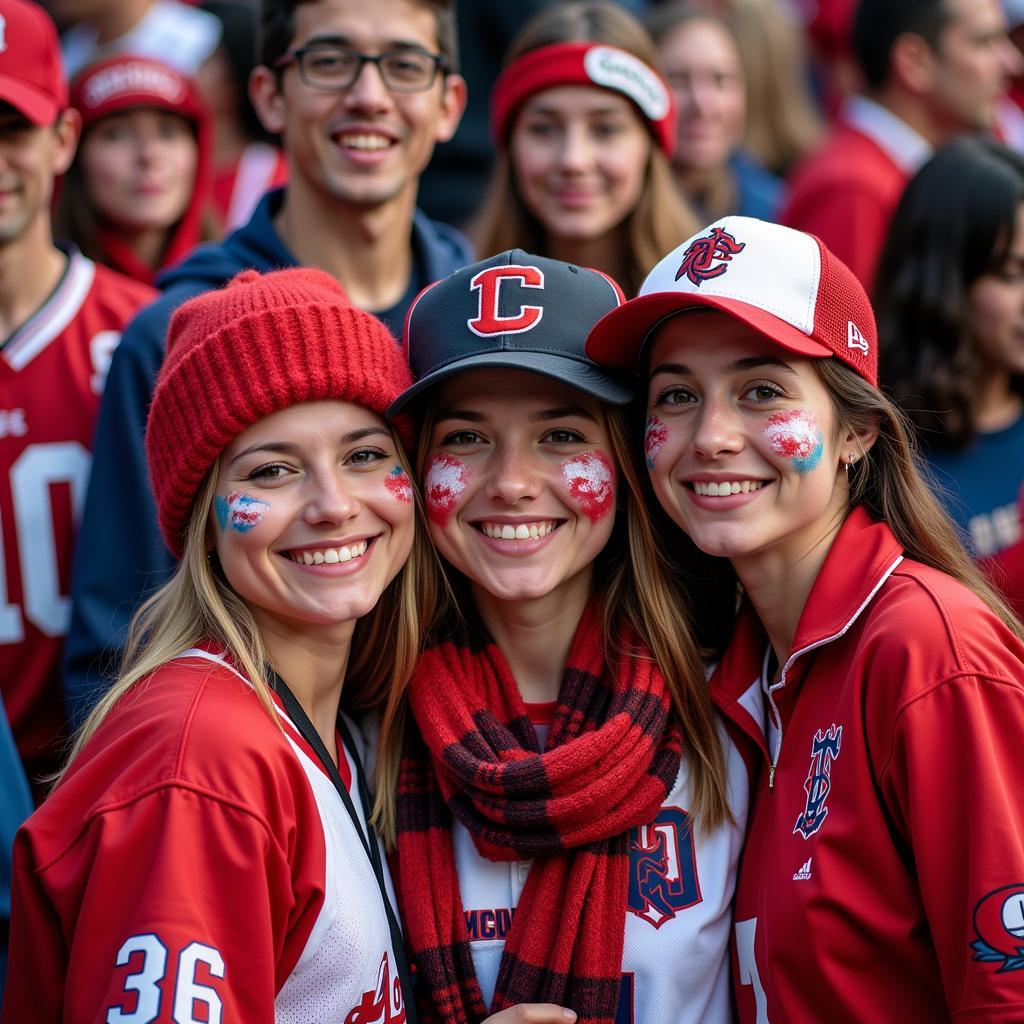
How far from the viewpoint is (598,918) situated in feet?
9.03

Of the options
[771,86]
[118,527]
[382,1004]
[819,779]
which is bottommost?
[382,1004]

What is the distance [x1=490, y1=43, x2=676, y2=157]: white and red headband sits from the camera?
4438 mm

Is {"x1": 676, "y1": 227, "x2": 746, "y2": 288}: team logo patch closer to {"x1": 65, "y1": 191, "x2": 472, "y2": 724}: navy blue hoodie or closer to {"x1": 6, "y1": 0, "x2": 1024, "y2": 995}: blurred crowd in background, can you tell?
{"x1": 6, "y1": 0, "x2": 1024, "y2": 995}: blurred crowd in background

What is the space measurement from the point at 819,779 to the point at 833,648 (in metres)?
0.27

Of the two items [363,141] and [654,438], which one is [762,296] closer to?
[654,438]

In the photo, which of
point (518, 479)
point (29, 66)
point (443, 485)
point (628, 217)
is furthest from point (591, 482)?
point (29, 66)

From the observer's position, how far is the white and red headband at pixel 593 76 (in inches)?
175

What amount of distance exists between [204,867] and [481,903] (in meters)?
0.74

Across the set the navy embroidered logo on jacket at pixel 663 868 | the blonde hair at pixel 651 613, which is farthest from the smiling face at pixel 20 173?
the navy embroidered logo on jacket at pixel 663 868

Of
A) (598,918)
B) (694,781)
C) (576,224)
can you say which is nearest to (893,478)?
(694,781)

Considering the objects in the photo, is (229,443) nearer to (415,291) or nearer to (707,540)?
(707,540)

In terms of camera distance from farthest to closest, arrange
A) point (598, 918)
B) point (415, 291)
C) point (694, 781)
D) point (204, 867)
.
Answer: point (415, 291), point (694, 781), point (598, 918), point (204, 867)

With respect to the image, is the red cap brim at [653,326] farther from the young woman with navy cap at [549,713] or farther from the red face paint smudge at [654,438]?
the red face paint smudge at [654,438]

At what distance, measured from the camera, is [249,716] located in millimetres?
2590
